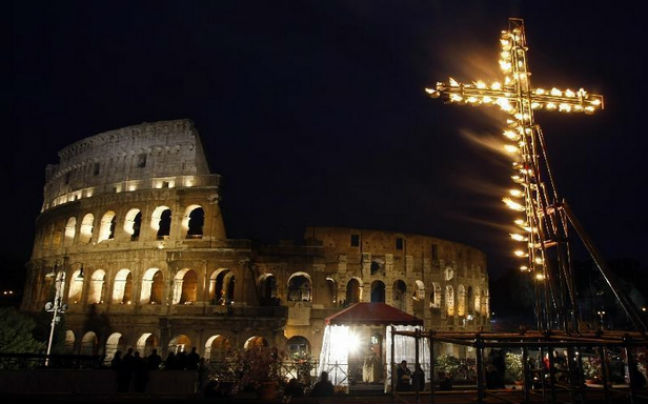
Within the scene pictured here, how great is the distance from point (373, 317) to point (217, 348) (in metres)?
15.3

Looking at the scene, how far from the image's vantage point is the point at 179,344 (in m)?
27.0

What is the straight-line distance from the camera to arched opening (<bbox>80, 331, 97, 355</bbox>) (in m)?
27.6

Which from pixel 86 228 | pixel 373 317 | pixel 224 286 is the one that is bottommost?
pixel 373 317

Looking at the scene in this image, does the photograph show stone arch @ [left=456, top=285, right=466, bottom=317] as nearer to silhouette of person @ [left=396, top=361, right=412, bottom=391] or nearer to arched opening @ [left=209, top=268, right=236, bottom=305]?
arched opening @ [left=209, top=268, right=236, bottom=305]

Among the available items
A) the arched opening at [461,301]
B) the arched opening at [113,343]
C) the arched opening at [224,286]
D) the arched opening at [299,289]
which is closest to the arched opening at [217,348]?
the arched opening at [224,286]

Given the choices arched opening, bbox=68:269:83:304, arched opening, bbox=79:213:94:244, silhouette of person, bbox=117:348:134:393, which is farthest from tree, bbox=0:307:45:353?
silhouette of person, bbox=117:348:134:393

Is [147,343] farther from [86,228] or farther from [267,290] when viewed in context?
[86,228]

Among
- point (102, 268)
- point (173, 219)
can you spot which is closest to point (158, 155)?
point (173, 219)

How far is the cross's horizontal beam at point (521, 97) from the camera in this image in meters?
8.55

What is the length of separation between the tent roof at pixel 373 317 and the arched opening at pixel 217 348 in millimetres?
11330

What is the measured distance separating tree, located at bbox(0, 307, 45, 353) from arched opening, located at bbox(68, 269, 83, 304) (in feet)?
23.2

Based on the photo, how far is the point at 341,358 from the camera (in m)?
15.5

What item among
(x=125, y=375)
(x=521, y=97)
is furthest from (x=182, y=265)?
(x=521, y=97)

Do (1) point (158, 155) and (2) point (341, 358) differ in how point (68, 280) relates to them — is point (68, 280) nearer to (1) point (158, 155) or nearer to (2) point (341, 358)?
(1) point (158, 155)
